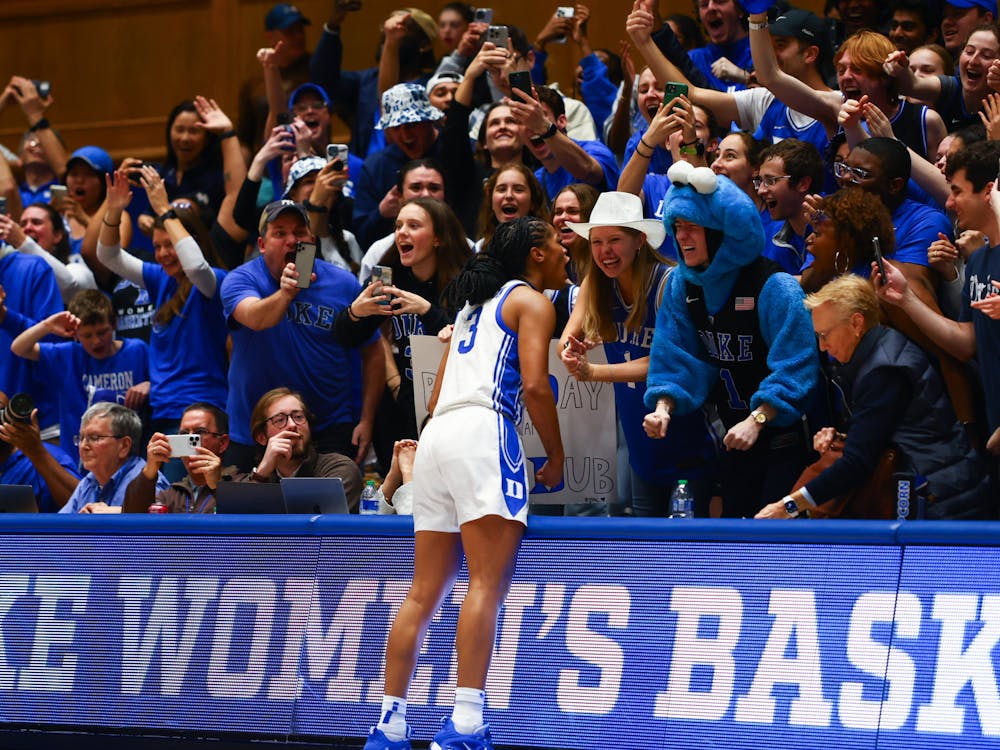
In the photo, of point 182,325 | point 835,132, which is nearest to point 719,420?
point 835,132

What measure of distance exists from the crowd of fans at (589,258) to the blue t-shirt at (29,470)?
0.02m

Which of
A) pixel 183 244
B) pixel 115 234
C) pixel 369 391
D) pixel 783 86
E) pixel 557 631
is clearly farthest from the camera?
pixel 115 234

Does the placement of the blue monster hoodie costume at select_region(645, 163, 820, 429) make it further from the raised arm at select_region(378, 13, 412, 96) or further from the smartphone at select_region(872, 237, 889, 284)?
the raised arm at select_region(378, 13, 412, 96)

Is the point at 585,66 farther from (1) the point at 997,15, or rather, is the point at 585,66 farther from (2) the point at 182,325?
(2) the point at 182,325

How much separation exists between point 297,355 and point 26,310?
9.26ft

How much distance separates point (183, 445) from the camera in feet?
24.3

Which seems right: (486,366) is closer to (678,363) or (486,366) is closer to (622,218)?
(678,363)

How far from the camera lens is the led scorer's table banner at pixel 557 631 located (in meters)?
5.16

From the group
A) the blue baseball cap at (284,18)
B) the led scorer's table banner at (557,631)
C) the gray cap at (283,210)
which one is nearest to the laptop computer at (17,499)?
the led scorer's table banner at (557,631)

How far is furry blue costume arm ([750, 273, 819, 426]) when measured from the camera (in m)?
5.98

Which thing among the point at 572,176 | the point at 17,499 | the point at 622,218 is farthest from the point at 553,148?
the point at 17,499

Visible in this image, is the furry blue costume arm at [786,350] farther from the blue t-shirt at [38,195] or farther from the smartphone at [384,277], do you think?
the blue t-shirt at [38,195]

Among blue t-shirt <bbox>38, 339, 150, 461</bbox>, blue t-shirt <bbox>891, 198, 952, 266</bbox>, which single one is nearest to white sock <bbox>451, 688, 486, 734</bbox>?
blue t-shirt <bbox>891, 198, 952, 266</bbox>

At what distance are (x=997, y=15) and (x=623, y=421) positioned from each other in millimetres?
3936
